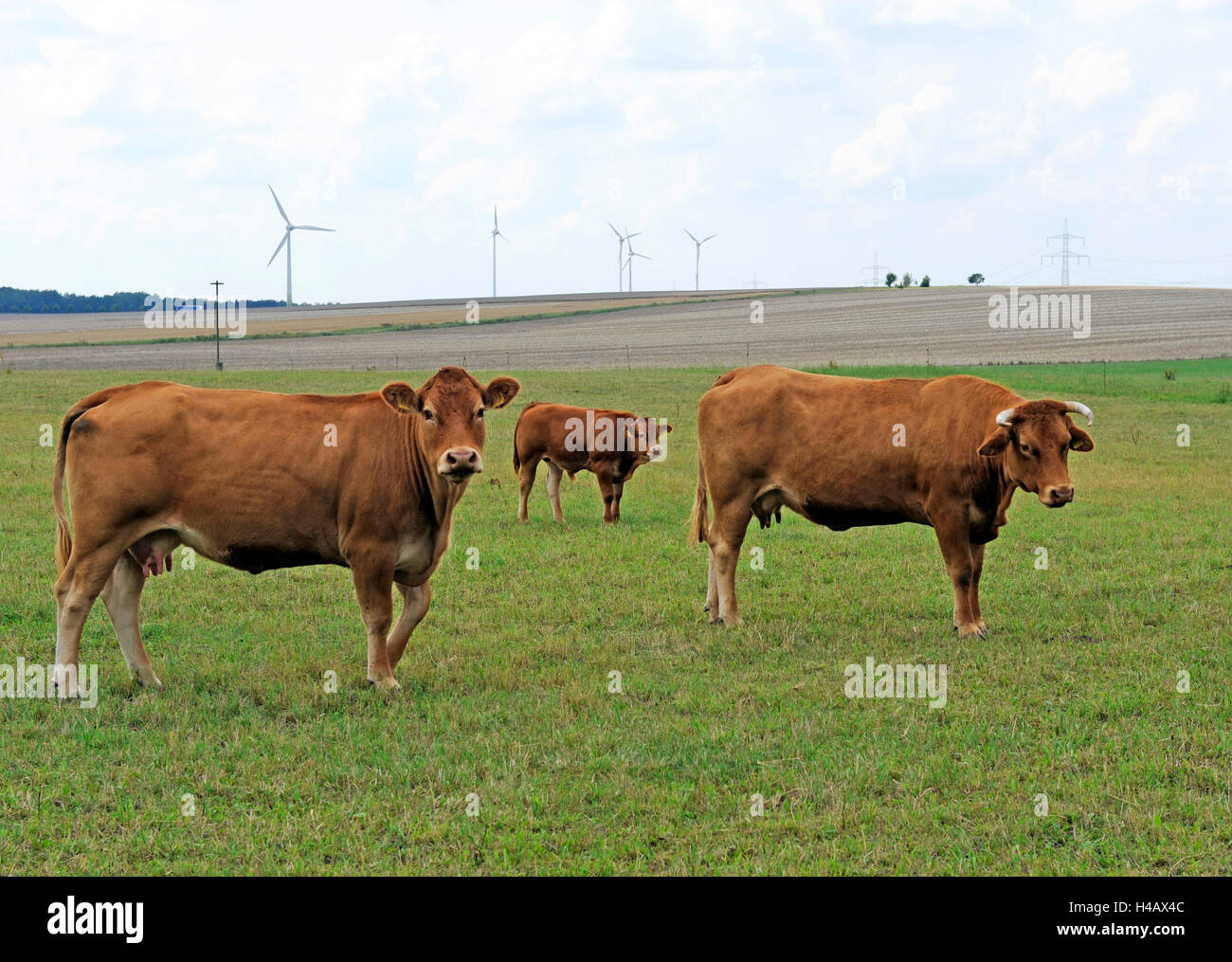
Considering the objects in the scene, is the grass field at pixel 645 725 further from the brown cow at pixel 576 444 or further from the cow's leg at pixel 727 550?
the brown cow at pixel 576 444

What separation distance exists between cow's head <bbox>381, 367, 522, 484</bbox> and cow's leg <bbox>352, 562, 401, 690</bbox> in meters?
0.90

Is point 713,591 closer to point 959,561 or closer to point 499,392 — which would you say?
point 959,561

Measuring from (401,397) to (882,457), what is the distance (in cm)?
457

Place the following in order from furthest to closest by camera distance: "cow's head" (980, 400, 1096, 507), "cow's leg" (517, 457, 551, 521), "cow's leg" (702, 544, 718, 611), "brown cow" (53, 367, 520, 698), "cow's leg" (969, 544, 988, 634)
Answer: "cow's leg" (517, 457, 551, 521) < "cow's leg" (702, 544, 718, 611) < "cow's leg" (969, 544, 988, 634) < "cow's head" (980, 400, 1096, 507) < "brown cow" (53, 367, 520, 698)

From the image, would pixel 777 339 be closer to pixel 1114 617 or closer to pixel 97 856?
pixel 1114 617

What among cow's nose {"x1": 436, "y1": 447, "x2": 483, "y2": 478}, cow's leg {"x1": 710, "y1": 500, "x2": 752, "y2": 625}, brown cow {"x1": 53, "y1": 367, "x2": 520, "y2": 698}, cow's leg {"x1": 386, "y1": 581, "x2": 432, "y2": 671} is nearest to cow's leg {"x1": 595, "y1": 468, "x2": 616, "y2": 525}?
cow's leg {"x1": 710, "y1": 500, "x2": 752, "y2": 625}

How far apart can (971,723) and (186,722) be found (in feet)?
16.6

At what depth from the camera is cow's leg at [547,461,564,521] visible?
16328mm

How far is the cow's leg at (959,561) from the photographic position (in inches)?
401

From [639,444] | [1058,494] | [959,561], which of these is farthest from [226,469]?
[639,444]

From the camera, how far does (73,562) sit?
8.30 m

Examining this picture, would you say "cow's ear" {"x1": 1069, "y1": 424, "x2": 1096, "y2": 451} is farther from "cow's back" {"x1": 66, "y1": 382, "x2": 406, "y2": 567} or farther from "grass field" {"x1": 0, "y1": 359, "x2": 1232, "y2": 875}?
"cow's back" {"x1": 66, "y1": 382, "x2": 406, "y2": 567}

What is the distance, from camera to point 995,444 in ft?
32.8
